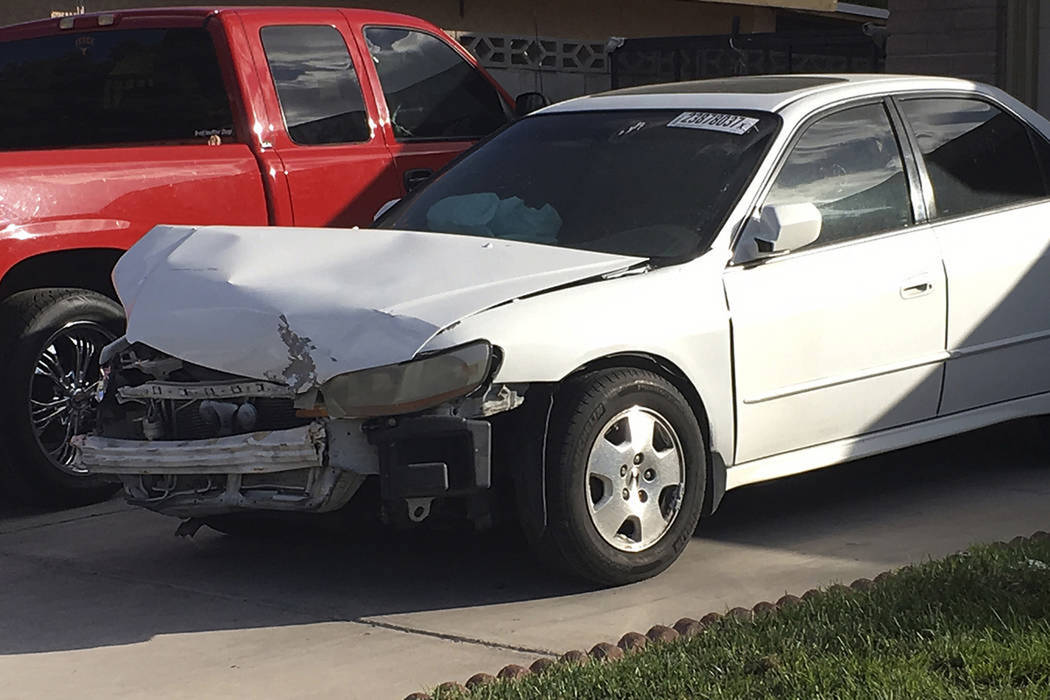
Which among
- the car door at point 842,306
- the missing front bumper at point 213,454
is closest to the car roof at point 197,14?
the car door at point 842,306

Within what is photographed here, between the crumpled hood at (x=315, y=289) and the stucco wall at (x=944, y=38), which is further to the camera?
the stucco wall at (x=944, y=38)

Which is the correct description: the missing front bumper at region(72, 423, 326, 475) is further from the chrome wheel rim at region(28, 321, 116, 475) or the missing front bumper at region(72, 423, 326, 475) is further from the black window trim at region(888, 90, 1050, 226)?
the black window trim at region(888, 90, 1050, 226)

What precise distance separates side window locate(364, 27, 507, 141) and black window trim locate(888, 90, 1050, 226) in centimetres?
259

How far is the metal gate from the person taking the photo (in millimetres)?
13289

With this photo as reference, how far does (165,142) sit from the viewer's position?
8.38 metres

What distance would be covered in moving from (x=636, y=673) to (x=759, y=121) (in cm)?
269

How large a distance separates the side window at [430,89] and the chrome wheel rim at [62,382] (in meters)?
1.92

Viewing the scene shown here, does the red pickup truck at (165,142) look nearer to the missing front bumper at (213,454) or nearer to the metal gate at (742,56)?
the missing front bumper at (213,454)

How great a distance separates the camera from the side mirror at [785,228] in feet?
20.2

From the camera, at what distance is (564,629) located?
5402mm

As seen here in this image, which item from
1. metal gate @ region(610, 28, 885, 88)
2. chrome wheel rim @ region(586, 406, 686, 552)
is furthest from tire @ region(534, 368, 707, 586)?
metal gate @ region(610, 28, 885, 88)

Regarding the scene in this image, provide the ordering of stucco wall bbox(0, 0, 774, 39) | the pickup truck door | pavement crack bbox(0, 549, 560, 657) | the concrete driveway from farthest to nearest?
stucco wall bbox(0, 0, 774, 39) → the pickup truck door → pavement crack bbox(0, 549, 560, 657) → the concrete driveway

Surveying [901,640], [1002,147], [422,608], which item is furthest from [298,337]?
[1002,147]

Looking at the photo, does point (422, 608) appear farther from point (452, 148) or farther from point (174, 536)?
point (452, 148)
